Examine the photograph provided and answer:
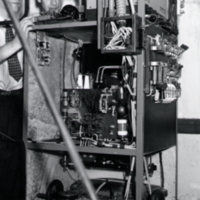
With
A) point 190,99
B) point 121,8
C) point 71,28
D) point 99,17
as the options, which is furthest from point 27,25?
point 190,99

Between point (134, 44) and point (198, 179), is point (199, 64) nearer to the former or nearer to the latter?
point (198, 179)

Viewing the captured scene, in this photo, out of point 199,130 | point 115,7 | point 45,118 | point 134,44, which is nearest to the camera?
point 134,44

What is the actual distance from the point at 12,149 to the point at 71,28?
2.61 ft

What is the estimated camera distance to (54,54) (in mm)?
2598

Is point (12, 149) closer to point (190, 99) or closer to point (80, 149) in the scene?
point (80, 149)

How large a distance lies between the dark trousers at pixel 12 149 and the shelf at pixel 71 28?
0.43m

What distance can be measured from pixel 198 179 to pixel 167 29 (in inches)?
45.3

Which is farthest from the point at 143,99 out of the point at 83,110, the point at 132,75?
the point at 83,110

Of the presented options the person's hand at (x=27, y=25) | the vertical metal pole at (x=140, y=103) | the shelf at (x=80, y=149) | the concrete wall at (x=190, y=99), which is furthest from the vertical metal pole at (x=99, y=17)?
the concrete wall at (x=190, y=99)

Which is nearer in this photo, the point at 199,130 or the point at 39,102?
the point at 39,102

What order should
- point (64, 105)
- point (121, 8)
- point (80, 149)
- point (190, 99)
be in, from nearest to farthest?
point (121, 8) → point (80, 149) → point (64, 105) → point (190, 99)

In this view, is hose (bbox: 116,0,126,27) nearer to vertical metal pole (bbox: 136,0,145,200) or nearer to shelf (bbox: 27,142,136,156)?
vertical metal pole (bbox: 136,0,145,200)

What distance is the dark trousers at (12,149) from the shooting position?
86.5 inches

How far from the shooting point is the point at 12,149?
88.5 inches
